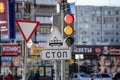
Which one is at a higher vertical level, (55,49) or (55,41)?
(55,41)

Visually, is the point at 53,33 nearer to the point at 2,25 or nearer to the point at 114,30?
the point at 2,25

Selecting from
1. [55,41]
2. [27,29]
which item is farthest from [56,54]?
[27,29]

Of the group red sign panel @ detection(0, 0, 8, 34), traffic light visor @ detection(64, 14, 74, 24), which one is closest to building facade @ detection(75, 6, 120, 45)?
red sign panel @ detection(0, 0, 8, 34)

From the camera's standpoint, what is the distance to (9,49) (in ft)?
167

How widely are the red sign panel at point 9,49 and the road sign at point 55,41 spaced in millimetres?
38237

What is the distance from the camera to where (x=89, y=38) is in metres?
145

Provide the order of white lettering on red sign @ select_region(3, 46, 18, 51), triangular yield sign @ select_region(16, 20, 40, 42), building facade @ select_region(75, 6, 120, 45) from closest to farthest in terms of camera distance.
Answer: triangular yield sign @ select_region(16, 20, 40, 42), white lettering on red sign @ select_region(3, 46, 18, 51), building facade @ select_region(75, 6, 120, 45)

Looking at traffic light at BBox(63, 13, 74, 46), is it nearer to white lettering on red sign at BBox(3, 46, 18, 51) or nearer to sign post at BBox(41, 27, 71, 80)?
sign post at BBox(41, 27, 71, 80)

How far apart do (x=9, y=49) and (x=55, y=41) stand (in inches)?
1536

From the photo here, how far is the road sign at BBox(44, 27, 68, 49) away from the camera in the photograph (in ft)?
40.1

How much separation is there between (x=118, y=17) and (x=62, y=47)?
135 m

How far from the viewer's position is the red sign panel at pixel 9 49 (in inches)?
1991

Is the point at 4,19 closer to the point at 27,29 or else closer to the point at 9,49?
the point at 9,49

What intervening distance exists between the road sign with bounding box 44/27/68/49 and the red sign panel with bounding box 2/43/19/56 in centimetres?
3824
